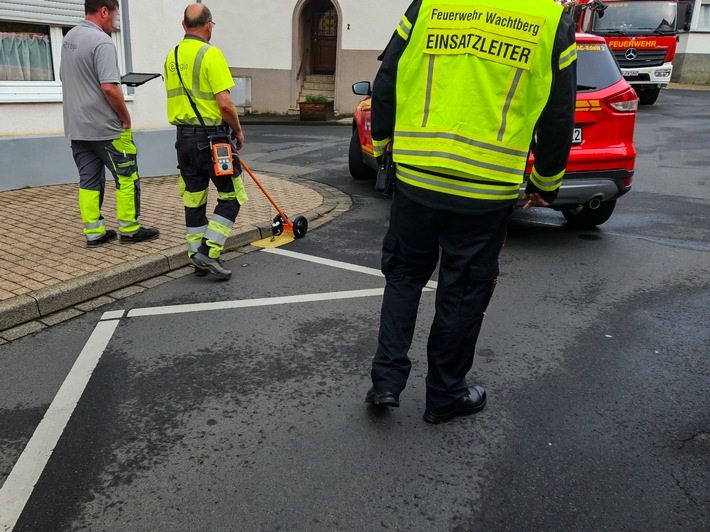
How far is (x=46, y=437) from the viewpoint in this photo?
3.11 meters

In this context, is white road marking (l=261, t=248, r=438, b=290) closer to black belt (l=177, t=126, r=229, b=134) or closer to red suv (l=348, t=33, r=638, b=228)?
black belt (l=177, t=126, r=229, b=134)

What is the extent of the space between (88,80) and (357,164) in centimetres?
466

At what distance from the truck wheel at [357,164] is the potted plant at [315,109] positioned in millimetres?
→ 9924

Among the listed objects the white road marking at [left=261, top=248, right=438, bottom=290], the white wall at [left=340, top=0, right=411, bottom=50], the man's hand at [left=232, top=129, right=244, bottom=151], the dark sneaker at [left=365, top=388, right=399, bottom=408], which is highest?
the white wall at [left=340, top=0, right=411, bottom=50]

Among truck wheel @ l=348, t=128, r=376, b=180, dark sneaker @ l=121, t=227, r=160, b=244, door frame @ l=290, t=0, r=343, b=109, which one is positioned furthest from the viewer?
door frame @ l=290, t=0, r=343, b=109

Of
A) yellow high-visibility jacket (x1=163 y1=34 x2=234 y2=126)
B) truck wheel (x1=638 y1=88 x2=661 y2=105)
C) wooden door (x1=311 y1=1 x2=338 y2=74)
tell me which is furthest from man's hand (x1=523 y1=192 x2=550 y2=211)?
truck wheel (x1=638 y1=88 x2=661 y2=105)

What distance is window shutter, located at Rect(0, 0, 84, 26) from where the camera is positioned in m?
7.59

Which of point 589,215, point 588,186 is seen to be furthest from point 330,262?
point 589,215

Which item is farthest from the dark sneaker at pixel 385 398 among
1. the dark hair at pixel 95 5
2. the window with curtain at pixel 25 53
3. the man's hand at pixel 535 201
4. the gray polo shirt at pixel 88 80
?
the window with curtain at pixel 25 53

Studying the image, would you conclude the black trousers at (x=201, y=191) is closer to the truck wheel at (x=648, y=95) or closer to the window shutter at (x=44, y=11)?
the window shutter at (x=44, y=11)

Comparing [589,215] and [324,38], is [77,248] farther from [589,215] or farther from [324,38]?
[324,38]

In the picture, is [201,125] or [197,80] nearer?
[197,80]

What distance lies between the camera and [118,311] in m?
4.71

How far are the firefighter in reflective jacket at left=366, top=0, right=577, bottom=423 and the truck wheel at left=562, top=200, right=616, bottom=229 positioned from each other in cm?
411
